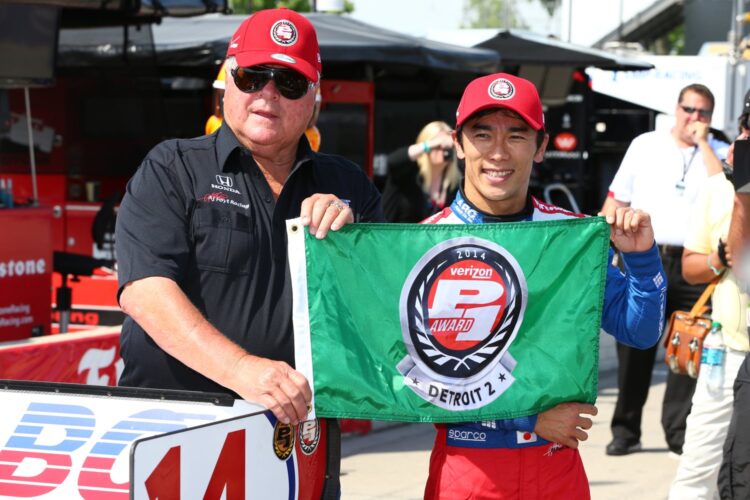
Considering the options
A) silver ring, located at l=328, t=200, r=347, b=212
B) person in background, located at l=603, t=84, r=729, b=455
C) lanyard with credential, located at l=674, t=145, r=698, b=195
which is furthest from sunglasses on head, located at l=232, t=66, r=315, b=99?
lanyard with credential, located at l=674, t=145, r=698, b=195

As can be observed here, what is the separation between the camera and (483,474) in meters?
3.49

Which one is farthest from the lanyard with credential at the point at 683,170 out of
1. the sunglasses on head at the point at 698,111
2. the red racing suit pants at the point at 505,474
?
the red racing suit pants at the point at 505,474

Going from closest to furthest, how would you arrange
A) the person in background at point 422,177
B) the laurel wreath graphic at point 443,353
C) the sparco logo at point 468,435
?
the laurel wreath graphic at point 443,353, the sparco logo at point 468,435, the person in background at point 422,177

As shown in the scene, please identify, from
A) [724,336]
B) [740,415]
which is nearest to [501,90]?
[740,415]

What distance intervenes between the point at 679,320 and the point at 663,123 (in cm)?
713

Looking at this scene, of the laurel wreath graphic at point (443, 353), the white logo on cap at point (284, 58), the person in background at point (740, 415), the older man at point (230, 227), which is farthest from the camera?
the person in background at point (740, 415)

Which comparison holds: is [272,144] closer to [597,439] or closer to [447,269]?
[447,269]

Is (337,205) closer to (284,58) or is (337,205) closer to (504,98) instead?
(284,58)

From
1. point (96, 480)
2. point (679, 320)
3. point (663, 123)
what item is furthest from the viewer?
point (663, 123)

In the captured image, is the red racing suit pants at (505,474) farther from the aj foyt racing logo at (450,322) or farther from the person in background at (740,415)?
the person in background at (740,415)

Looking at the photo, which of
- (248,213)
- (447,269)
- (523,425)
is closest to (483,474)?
(523,425)

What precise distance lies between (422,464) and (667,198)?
7.56ft

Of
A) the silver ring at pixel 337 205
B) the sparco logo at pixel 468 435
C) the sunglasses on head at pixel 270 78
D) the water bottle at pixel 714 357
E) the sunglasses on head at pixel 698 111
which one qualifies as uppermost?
the sunglasses on head at pixel 270 78

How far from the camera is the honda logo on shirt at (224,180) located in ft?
10.9
